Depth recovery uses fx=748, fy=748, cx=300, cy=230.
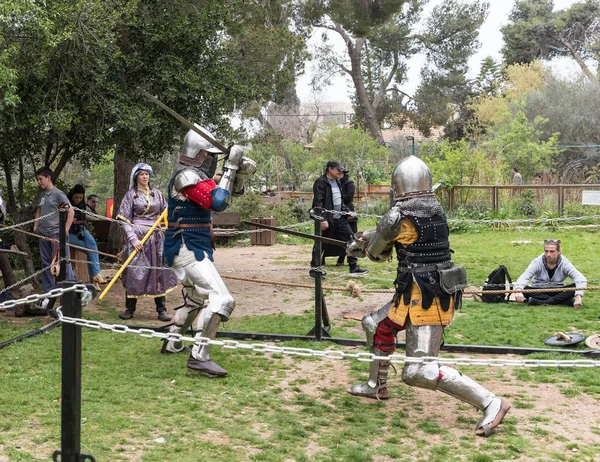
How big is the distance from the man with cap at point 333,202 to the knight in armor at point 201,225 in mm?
4840

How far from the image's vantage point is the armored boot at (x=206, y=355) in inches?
220

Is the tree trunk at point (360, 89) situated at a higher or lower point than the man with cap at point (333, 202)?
higher

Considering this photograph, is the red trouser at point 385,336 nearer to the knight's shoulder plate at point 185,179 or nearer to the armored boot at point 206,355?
the armored boot at point 206,355

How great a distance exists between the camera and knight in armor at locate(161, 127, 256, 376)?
5.61 metres

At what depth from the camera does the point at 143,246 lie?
26.1 ft

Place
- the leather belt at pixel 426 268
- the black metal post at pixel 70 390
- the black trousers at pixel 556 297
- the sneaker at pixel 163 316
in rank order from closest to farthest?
the black metal post at pixel 70 390
the leather belt at pixel 426 268
the sneaker at pixel 163 316
the black trousers at pixel 556 297

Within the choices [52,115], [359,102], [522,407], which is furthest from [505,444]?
[359,102]

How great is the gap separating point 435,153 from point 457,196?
2.05m

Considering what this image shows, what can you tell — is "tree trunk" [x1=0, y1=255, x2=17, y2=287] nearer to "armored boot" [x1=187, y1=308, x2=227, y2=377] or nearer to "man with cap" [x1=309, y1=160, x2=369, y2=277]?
"armored boot" [x1=187, y1=308, x2=227, y2=377]

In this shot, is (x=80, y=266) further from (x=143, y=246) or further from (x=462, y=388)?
(x=462, y=388)

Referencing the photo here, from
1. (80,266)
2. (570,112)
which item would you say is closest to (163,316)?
(80,266)

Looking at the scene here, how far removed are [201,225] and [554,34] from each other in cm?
4048

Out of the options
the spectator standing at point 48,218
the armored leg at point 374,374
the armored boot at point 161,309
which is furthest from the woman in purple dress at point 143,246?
the armored leg at point 374,374

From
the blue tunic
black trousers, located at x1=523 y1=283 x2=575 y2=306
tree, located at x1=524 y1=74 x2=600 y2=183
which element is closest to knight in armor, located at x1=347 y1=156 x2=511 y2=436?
the blue tunic
